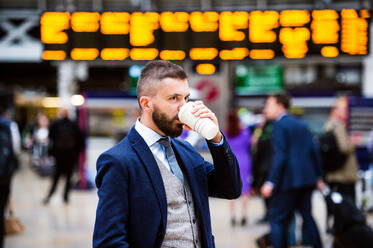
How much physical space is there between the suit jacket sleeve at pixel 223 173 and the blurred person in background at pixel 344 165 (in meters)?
4.34

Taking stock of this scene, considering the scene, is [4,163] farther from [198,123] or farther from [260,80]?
[260,80]

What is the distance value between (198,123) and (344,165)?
482cm

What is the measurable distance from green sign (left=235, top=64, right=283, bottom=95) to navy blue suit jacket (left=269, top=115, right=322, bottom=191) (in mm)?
9948

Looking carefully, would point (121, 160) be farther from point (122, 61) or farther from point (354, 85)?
point (354, 85)

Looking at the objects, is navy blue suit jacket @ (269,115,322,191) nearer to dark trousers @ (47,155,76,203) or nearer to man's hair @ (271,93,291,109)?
man's hair @ (271,93,291,109)

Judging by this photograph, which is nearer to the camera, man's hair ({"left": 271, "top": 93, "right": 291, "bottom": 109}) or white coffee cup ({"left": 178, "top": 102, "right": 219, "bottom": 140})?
white coffee cup ({"left": 178, "top": 102, "right": 219, "bottom": 140})

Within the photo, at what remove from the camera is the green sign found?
15195 millimetres

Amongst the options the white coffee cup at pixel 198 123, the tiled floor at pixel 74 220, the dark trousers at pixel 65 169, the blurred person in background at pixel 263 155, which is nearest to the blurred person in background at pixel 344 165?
the tiled floor at pixel 74 220

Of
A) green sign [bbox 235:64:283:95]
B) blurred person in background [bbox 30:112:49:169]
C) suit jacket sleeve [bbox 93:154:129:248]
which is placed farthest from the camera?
blurred person in background [bbox 30:112:49:169]

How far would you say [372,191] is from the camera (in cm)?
859

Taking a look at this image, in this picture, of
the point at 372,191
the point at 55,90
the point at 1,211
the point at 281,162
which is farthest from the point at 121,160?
the point at 55,90

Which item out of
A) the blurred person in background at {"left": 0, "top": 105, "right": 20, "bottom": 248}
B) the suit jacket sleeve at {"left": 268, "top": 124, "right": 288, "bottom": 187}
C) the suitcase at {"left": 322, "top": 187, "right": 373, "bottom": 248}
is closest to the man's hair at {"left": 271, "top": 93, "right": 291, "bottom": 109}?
the suit jacket sleeve at {"left": 268, "top": 124, "right": 288, "bottom": 187}

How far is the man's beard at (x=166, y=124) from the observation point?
1.98 m

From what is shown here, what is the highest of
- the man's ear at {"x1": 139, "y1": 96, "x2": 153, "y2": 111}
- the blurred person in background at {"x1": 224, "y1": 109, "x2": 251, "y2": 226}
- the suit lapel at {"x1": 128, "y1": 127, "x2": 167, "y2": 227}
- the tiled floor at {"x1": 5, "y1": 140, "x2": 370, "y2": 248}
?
the man's ear at {"x1": 139, "y1": 96, "x2": 153, "y2": 111}
